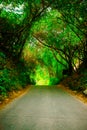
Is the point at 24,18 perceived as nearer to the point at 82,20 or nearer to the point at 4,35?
the point at 4,35

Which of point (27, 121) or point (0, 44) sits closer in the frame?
point (27, 121)

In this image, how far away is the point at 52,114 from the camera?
10.9 m

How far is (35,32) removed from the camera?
110 ft

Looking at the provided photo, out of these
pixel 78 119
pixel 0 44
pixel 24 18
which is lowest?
pixel 78 119

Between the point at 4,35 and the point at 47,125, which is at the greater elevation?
the point at 4,35

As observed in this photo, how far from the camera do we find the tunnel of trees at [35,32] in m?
21.4

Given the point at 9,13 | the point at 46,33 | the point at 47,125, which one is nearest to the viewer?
the point at 47,125

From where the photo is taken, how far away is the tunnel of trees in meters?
21.4

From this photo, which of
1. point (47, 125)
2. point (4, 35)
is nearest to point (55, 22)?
point (4, 35)

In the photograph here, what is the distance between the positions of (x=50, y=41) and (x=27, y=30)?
714 cm

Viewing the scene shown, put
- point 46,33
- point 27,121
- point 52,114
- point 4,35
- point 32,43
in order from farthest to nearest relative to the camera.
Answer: point 32,43, point 46,33, point 4,35, point 52,114, point 27,121

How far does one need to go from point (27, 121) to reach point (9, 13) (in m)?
15.9

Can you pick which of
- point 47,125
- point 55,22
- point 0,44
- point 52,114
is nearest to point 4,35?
point 0,44

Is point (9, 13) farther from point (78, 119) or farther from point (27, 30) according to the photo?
point (78, 119)
